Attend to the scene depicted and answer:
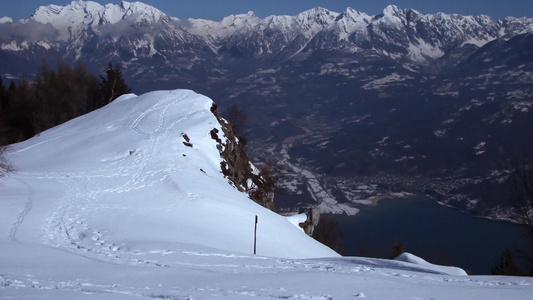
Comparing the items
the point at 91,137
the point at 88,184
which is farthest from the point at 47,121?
the point at 88,184

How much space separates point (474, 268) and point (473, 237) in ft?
59.9

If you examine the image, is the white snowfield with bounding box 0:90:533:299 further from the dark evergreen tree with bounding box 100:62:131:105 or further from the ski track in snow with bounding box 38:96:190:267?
the dark evergreen tree with bounding box 100:62:131:105

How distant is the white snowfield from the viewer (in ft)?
31.8

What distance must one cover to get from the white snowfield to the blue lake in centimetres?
4198

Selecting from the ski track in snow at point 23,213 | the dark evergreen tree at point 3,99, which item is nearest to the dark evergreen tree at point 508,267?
the ski track in snow at point 23,213

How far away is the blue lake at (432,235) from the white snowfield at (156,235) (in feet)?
138

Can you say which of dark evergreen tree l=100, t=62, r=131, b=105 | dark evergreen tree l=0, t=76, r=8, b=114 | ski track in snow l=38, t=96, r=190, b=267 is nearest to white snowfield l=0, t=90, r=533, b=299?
ski track in snow l=38, t=96, r=190, b=267

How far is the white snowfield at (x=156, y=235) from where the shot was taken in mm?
9688

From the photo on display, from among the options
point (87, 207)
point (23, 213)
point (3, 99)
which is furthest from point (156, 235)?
point (3, 99)

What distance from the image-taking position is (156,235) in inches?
690

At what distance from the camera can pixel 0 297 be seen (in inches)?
333

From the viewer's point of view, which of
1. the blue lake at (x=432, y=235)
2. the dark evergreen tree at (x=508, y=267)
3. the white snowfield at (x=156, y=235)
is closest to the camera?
the white snowfield at (x=156, y=235)

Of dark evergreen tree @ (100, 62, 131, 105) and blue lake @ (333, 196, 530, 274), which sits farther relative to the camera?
blue lake @ (333, 196, 530, 274)

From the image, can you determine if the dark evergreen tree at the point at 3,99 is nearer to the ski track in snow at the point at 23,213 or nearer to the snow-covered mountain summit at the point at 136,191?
the snow-covered mountain summit at the point at 136,191
